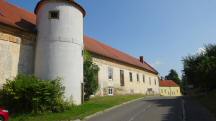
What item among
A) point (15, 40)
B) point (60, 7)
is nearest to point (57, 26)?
point (60, 7)

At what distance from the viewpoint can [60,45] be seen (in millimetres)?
22484

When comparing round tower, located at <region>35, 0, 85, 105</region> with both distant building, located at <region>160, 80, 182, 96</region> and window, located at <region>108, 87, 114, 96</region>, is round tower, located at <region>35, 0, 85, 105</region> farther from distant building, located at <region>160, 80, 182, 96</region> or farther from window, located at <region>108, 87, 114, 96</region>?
distant building, located at <region>160, 80, 182, 96</region>

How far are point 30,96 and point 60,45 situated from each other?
5390 millimetres

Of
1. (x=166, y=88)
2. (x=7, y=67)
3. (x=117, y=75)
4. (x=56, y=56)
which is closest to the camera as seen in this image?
(x=7, y=67)

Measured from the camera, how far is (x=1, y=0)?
26.5 metres

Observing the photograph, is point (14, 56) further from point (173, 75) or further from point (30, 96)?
point (173, 75)

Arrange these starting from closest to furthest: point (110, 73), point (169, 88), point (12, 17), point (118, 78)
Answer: point (12, 17)
point (110, 73)
point (118, 78)
point (169, 88)

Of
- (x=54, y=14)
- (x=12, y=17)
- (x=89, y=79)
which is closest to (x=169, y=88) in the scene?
(x=89, y=79)

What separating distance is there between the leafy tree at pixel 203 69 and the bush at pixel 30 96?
1929cm

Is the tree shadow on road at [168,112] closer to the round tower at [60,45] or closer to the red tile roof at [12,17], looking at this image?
the round tower at [60,45]

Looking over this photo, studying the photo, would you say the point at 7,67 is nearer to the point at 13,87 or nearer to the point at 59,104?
the point at 13,87

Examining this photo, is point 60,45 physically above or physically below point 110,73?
above

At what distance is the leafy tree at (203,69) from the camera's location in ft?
104

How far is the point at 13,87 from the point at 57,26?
6.46 meters
